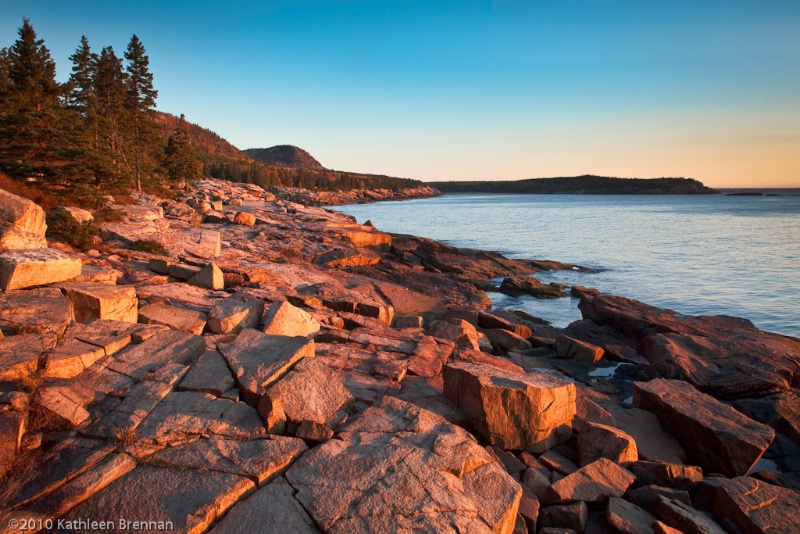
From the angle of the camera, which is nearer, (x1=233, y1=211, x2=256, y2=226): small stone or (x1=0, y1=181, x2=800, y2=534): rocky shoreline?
(x1=0, y1=181, x2=800, y2=534): rocky shoreline

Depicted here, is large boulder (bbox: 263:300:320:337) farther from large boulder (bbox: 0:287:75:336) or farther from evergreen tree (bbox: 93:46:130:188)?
evergreen tree (bbox: 93:46:130:188)

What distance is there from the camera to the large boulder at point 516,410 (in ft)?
18.7

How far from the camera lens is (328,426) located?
4980 mm

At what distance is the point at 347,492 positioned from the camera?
4023 millimetres

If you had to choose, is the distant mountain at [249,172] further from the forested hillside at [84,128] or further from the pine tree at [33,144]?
the pine tree at [33,144]

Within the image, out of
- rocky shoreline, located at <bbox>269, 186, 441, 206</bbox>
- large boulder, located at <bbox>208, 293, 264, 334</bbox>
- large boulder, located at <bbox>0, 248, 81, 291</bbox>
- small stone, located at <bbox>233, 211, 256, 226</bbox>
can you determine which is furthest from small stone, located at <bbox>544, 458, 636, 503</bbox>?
rocky shoreline, located at <bbox>269, 186, 441, 206</bbox>

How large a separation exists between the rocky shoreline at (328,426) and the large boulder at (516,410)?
0.09 ft

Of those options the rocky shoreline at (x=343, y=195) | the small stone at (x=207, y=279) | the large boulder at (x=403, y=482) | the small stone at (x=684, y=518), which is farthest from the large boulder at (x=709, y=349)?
the rocky shoreline at (x=343, y=195)

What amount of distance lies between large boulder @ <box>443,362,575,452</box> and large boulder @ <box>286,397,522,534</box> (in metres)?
0.75

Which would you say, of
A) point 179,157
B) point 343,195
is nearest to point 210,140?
point 343,195

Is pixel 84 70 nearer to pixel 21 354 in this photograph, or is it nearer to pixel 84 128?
pixel 84 128

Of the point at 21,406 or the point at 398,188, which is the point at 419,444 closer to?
the point at 21,406

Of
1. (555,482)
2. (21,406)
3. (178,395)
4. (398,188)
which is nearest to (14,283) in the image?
(21,406)

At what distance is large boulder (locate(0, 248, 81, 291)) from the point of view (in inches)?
274
